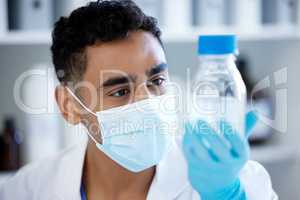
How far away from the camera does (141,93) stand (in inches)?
39.5

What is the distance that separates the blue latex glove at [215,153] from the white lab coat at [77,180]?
32cm

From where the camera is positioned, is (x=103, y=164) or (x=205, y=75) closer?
(x=205, y=75)

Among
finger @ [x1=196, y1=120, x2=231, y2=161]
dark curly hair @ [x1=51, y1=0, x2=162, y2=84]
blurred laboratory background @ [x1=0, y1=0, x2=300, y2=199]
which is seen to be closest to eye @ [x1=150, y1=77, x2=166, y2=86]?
dark curly hair @ [x1=51, y1=0, x2=162, y2=84]

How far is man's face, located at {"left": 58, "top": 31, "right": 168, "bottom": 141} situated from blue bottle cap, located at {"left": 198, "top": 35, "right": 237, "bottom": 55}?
307 millimetres

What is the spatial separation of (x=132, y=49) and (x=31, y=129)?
620 millimetres

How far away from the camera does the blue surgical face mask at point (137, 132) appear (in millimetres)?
974

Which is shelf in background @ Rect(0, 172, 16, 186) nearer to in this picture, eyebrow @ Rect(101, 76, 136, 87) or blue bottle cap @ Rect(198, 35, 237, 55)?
eyebrow @ Rect(101, 76, 136, 87)

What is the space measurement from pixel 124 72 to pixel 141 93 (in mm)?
62

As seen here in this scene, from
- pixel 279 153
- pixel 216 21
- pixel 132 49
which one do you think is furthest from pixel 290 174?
pixel 132 49

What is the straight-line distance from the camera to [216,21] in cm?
156

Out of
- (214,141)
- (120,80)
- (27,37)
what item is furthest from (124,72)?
(27,37)

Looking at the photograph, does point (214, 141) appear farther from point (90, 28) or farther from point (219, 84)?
point (90, 28)

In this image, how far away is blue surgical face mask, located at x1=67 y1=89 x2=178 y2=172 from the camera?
974 mm

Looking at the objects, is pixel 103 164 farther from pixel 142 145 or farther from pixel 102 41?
pixel 102 41
